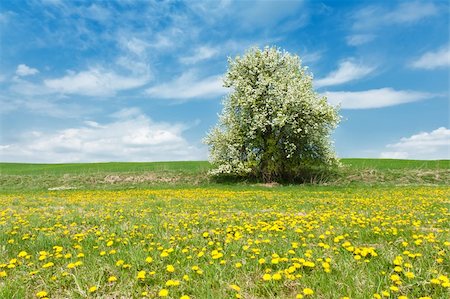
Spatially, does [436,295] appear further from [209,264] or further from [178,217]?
[178,217]

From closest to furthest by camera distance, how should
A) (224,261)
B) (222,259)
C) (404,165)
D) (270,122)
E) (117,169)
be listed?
(224,261) → (222,259) → (270,122) → (404,165) → (117,169)

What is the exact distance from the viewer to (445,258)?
19.9 ft

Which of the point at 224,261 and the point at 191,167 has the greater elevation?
the point at 191,167

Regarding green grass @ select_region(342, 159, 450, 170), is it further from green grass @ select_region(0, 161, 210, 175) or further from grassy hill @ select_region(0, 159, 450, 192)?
green grass @ select_region(0, 161, 210, 175)

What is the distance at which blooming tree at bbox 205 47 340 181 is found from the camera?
34.4m

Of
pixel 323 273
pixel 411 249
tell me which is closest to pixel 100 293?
pixel 323 273

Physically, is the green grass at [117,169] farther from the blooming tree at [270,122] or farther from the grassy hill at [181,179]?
the blooming tree at [270,122]

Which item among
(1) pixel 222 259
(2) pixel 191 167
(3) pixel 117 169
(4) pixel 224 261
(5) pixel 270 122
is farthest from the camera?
(3) pixel 117 169

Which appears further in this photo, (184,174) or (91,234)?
(184,174)

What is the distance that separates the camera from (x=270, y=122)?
34.8 m

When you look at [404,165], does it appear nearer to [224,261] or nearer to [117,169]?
[117,169]

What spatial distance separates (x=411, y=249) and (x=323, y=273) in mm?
2428

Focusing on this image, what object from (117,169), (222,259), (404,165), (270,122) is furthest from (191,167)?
(222,259)

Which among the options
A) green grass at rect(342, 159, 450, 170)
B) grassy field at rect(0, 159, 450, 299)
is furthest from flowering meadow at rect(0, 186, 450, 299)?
green grass at rect(342, 159, 450, 170)
